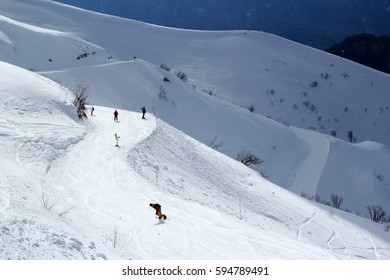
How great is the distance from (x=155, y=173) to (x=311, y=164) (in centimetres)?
2145

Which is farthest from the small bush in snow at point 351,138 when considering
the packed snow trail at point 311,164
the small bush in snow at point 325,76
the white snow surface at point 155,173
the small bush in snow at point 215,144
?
the small bush in snow at point 215,144

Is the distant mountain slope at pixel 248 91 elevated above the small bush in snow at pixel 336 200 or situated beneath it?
elevated above

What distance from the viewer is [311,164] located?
103 ft

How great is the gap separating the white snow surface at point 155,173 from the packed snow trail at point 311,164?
15 centimetres

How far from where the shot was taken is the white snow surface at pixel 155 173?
24.2ft

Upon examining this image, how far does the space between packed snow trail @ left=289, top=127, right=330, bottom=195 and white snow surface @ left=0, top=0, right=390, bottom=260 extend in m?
0.15

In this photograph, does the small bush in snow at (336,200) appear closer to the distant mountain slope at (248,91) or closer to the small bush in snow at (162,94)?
the distant mountain slope at (248,91)

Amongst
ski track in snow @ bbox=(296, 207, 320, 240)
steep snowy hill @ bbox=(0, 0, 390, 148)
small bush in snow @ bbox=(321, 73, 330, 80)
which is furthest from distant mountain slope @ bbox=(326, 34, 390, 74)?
ski track in snow @ bbox=(296, 207, 320, 240)

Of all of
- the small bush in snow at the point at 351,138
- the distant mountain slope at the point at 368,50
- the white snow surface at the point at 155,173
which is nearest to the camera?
the white snow surface at the point at 155,173

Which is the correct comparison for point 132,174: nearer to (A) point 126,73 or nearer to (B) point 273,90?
(A) point 126,73

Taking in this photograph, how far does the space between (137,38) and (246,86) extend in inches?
913

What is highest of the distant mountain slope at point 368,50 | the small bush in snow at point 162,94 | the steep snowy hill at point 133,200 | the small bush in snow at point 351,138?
the distant mountain slope at point 368,50

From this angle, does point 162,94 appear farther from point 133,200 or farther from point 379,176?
point 133,200

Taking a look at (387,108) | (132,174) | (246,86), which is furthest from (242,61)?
(132,174)
